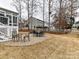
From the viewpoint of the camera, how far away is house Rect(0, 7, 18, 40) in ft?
47.1

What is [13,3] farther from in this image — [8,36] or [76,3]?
[8,36]

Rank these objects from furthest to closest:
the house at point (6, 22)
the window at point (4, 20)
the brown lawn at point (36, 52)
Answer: the window at point (4, 20), the house at point (6, 22), the brown lawn at point (36, 52)

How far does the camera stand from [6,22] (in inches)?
640

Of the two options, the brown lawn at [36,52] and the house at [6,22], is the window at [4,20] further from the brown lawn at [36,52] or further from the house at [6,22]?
the brown lawn at [36,52]

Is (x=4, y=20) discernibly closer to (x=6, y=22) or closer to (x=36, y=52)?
(x=6, y=22)

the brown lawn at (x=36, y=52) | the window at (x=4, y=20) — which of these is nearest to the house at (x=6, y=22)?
the window at (x=4, y=20)

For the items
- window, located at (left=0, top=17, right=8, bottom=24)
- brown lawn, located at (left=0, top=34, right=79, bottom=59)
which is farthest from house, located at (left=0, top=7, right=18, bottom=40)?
brown lawn, located at (left=0, top=34, right=79, bottom=59)

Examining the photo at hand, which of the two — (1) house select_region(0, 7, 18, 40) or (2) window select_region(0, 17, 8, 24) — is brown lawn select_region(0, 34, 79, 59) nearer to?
(1) house select_region(0, 7, 18, 40)

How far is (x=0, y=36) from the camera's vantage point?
1352cm

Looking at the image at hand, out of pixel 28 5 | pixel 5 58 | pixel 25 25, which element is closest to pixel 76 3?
pixel 28 5

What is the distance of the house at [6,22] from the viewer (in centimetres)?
1435

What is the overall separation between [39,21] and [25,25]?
7.25 metres

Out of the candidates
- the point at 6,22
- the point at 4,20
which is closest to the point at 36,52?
the point at 4,20

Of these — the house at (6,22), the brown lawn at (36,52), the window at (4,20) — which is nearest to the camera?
the brown lawn at (36,52)
